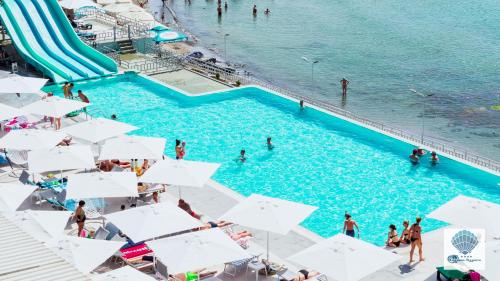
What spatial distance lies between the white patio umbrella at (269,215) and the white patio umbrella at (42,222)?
303 centimetres

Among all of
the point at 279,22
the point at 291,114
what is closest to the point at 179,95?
the point at 291,114

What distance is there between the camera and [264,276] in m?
12.7

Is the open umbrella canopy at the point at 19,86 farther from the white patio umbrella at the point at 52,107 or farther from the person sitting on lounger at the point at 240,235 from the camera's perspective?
the person sitting on lounger at the point at 240,235

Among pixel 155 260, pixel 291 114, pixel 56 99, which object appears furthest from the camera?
pixel 291 114

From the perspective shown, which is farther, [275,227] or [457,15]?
[457,15]

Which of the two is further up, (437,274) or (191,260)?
(191,260)

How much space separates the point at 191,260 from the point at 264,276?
6.32 feet

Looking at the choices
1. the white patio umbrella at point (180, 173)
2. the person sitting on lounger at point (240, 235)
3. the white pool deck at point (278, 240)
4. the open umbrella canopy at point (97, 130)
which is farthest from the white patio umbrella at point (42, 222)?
the open umbrella canopy at point (97, 130)

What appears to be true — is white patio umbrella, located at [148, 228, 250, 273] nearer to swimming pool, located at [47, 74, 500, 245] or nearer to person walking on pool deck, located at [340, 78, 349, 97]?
swimming pool, located at [47, 74, 500, 245]

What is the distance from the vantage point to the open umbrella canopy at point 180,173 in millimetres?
14907

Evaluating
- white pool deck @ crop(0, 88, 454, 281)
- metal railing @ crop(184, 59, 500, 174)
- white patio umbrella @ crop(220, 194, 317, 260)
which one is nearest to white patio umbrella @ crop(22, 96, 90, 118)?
white pool deck @ crop(0, 88, 454, 281)

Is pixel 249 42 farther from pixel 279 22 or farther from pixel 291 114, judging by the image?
pixel 291 114

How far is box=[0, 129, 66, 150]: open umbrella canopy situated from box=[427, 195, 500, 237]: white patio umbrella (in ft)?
29.7

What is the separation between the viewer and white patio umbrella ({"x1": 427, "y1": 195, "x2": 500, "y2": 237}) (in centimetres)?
1323
